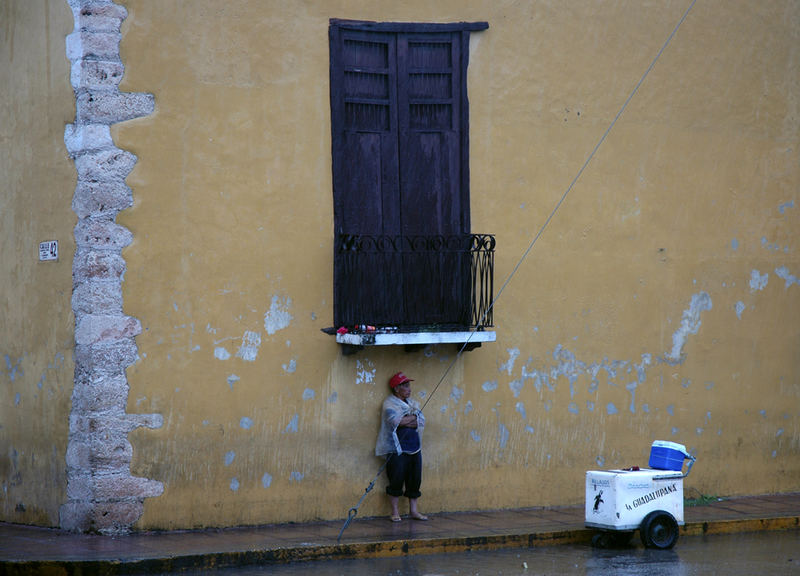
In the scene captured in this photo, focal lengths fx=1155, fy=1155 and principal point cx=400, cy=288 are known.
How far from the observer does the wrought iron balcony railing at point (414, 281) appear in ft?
34.6

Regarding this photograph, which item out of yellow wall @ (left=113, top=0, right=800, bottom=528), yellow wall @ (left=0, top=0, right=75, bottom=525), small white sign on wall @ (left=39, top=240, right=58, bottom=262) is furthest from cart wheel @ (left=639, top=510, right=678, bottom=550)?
small white sign on wall @ (left=39, top=240, right=58, bottom=262)

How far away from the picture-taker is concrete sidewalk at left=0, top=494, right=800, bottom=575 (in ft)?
28.5

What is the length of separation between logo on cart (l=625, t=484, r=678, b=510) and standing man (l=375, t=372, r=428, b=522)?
6.61 ft

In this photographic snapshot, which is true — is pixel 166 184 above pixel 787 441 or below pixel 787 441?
above

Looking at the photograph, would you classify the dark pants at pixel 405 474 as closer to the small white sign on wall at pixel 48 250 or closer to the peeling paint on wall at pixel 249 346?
the peeling paint on wall at pixel 249 346

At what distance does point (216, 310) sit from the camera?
33.5 ft

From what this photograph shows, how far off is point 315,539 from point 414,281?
2539 millimetres

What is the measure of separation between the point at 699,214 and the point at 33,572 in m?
7.36

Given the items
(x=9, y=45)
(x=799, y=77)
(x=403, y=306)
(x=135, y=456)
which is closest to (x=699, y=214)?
(x=799, y=77)

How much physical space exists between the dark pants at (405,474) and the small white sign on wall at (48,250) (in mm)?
3529

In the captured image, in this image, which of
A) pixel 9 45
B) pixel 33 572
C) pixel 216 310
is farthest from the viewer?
pixel 9 45

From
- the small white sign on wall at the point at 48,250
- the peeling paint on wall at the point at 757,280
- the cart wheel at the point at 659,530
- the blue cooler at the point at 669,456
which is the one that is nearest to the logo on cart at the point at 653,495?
the cart wheel at the point at 659,530

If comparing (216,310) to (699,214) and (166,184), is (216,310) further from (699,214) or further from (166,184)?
(699,214)

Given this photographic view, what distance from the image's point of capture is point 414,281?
1069 centimetres
